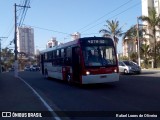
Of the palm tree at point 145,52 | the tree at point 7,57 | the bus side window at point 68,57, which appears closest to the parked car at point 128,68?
the bus side window at point 68,57

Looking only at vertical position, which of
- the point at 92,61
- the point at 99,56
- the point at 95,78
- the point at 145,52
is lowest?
the point at 95,78

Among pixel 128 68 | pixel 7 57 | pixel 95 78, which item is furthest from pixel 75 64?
pixel 7 57

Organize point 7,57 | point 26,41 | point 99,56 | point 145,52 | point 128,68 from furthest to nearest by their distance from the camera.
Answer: point 7,57 → point 26,41 → point 145,52 → point 128,68 → point 99,56

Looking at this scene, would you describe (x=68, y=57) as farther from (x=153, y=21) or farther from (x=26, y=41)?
(x=26, y=41)

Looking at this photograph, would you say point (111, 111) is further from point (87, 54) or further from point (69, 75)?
point (69, 75)

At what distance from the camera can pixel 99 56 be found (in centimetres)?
2073

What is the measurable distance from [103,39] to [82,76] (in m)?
2.75

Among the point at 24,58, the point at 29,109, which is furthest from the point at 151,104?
the point at 24,58

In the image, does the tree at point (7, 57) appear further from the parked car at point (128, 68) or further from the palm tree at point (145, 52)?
the parked car at point (128, 68)

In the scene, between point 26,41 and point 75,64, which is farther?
point 26,41

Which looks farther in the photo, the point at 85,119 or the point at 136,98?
the point at 136,98

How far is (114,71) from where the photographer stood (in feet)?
67.7

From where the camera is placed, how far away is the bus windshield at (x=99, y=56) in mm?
20487

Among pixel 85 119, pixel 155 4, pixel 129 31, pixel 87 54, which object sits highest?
pixel 155 4
